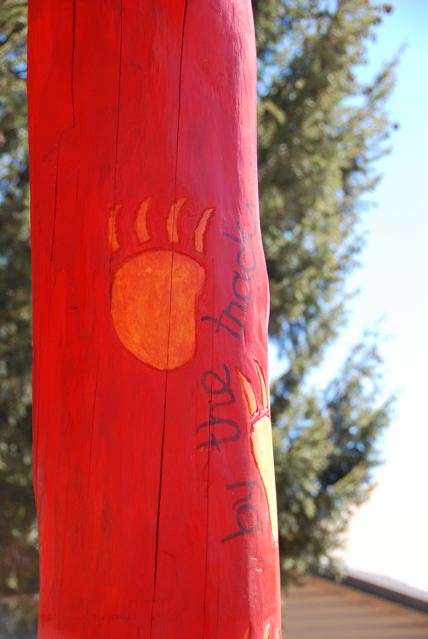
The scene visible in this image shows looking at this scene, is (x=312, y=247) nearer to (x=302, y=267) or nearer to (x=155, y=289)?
(x=302, y=267)

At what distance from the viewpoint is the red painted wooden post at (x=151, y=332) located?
4.89 feet

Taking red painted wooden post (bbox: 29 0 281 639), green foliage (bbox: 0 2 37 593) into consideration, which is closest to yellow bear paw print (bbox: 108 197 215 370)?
red painted wooden post (bbox: 29 0 281 639)

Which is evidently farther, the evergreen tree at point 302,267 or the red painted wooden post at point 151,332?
the evergreen tree at point 302,267

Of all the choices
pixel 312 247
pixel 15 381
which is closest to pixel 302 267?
pixel 312 247

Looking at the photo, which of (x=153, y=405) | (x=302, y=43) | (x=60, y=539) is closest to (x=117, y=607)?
(x=60, y=539)

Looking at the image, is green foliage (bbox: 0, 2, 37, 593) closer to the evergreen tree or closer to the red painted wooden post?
the evergreen tree

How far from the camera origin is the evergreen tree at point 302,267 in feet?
19.5

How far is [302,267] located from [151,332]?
18.0 ft

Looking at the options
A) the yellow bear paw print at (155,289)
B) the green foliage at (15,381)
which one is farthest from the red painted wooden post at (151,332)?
the green foliage at (15,381)

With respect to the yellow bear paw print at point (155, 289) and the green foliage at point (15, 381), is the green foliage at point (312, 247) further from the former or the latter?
the yellow bear paw print at point (155, 289)

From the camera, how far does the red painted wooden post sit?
58.7 inches

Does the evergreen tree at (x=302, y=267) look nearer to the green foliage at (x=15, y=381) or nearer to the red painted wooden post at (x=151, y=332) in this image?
the green foliage at (x=15, y=381)

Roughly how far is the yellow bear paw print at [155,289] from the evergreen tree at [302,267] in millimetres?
4346

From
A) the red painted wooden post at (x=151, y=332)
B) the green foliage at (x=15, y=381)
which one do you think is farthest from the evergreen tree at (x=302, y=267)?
the red painted wooden post at (x=151, y=332)
